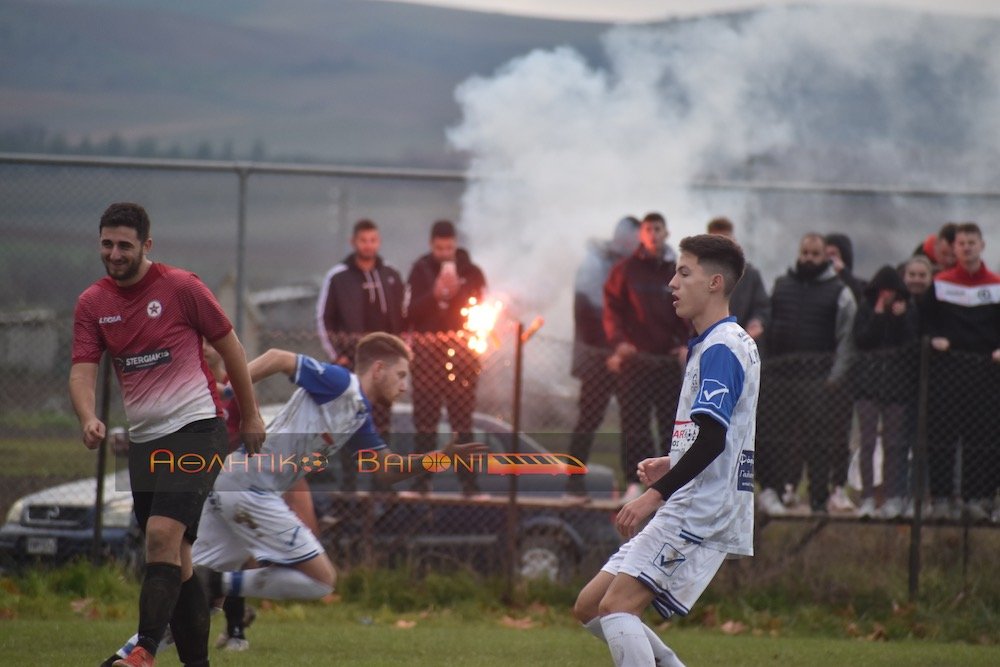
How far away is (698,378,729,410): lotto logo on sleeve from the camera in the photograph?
554cm

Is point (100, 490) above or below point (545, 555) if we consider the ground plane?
above

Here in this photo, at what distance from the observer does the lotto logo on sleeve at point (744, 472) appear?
19.1ft

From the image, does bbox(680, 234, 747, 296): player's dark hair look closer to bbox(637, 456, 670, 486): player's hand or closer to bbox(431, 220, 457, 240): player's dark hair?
bbox(637, 456, 670, 486): player's hand

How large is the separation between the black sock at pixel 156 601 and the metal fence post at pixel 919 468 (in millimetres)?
6223

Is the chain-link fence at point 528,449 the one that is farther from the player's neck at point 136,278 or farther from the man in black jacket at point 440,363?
the player's neck at point 136,278

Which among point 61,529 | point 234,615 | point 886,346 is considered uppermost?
point 886,346

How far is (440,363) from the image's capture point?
10.8m

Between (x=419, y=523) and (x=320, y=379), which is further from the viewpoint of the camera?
(x=419, y=523)

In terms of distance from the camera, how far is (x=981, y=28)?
17000 mm

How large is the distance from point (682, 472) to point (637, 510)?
261mm

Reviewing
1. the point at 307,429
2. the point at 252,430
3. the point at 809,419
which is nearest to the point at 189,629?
the point at 252,430

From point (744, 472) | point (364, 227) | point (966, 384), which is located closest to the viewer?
point (744, 472)

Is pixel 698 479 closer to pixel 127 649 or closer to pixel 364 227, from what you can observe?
pixel 127 649

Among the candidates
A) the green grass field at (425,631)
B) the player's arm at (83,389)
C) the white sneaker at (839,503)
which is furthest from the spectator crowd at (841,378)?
the player's arm at (83,389)
